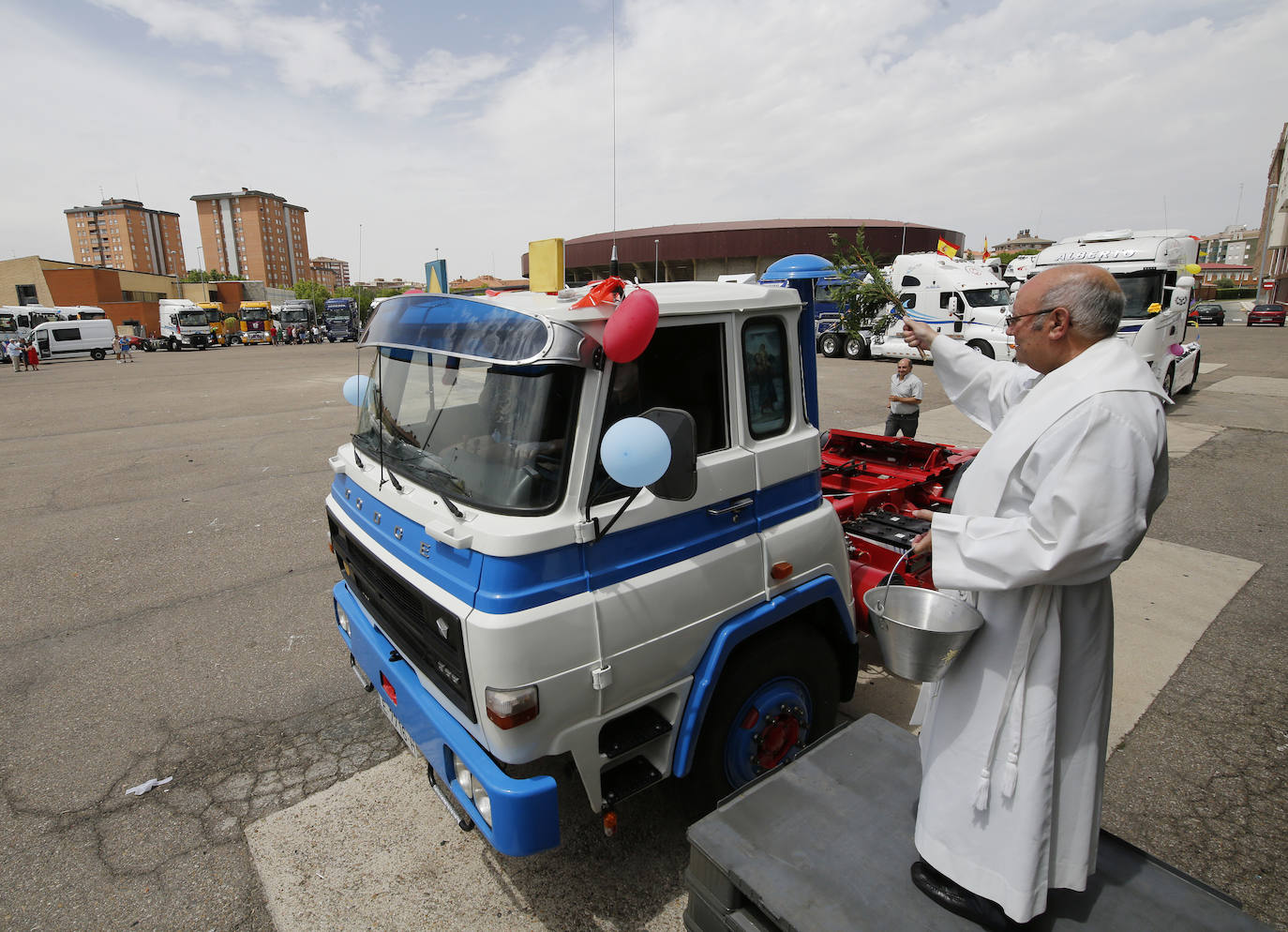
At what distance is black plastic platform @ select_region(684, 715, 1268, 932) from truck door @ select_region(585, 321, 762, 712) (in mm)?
577

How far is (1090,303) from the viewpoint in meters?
1.74

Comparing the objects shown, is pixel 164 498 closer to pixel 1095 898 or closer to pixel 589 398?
pixel 589 398

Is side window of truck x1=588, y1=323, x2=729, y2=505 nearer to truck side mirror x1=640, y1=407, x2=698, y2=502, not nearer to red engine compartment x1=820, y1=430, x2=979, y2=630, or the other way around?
truck side mirror x1=640, y1=407, x2=698, y2=502

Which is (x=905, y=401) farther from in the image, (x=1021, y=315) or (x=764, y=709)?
(x=1021, y=315)

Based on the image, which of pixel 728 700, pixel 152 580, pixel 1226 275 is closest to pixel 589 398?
pixel 728 700

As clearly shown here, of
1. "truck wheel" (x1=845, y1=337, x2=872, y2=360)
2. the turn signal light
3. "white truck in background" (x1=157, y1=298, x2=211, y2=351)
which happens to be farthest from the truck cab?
"white truck in background" (x1=157, y1=298, x2=211, y2=351)

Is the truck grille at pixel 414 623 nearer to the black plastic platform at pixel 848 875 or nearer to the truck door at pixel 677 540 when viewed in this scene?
the truck door at pixel 677 540

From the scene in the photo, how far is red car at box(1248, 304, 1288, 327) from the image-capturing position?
118ft

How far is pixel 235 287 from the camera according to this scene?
68.2 metres

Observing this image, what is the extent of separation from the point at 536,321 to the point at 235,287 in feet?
263

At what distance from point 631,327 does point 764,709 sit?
5.87ft

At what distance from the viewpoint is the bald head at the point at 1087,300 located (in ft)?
5.72

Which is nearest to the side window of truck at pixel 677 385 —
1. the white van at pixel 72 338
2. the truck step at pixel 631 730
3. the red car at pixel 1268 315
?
the truck step at pixel 631 730

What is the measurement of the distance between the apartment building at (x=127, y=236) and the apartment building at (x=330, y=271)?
35033 millimetres
